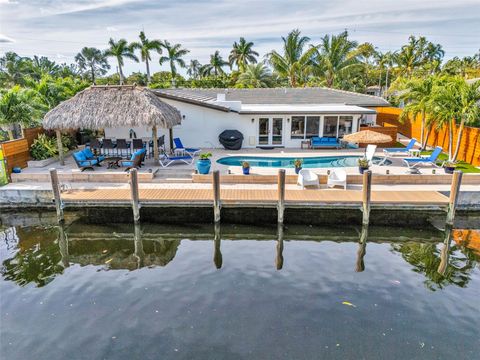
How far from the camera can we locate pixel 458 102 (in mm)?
16406

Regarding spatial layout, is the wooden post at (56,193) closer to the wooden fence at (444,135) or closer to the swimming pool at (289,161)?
the swimming pool at (289,161)

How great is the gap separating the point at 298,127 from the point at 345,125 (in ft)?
9.93

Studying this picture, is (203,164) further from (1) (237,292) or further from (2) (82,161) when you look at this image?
(1) (237,292)

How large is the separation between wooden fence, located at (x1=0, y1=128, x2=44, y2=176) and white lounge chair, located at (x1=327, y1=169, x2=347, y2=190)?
540 inches

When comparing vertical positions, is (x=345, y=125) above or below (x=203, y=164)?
above

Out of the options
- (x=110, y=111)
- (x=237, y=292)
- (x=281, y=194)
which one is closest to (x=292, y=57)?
(x=110, y=111)

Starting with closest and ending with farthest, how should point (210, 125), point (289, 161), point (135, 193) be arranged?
point (135, 193), point (289, 161), point (210, 125)

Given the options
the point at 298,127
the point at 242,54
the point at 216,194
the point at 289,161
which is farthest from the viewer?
the point at 242,54

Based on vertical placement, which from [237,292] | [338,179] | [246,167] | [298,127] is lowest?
[237,292]

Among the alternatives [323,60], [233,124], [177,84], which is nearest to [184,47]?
[177,84]

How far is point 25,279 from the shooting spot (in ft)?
29.6

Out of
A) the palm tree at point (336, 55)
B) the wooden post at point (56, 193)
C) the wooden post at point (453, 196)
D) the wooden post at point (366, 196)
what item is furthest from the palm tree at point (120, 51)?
the wooden post at point (453, 196)

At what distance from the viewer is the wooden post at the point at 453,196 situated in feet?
36.9

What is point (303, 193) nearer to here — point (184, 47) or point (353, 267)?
point (353, 267)
